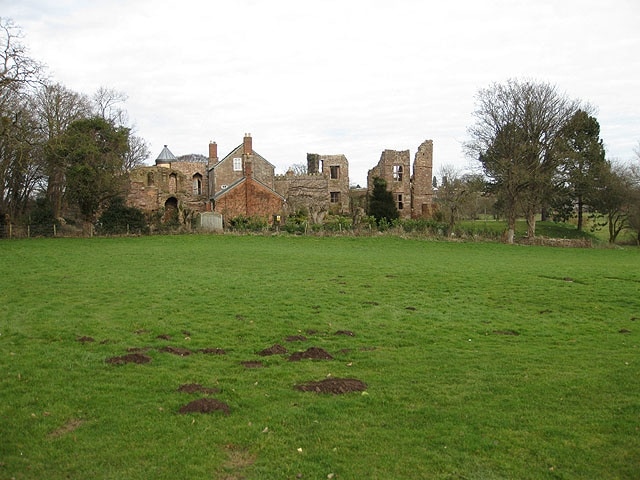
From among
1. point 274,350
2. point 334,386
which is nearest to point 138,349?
point 274,350

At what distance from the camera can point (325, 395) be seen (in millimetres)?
7961

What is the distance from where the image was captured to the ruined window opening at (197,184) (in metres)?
59.8

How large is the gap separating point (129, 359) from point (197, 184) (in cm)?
5264

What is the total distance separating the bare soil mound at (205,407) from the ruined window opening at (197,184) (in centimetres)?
5419

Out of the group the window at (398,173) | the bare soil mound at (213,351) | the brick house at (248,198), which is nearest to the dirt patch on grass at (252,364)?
the bare soil mound at (213,351)

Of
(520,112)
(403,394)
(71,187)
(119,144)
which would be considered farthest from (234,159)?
(403,394)

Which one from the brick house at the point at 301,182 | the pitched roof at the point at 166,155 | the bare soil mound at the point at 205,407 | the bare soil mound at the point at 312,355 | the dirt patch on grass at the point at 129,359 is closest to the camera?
the bare soil mound at the point at 205,407

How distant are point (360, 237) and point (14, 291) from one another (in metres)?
25.7

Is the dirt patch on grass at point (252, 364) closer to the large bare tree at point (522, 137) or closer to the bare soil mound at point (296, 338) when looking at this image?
the bare soil mound at point (296, 338)

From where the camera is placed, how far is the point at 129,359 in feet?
31.0

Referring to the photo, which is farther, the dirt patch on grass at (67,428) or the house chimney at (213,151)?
the house chimney at (213,151)

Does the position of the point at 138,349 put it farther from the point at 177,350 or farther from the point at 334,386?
the point at 334,386

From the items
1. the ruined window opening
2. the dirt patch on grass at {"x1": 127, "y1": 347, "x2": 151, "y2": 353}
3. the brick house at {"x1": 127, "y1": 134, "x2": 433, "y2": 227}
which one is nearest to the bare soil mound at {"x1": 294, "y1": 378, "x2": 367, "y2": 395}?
the dirt patch on grass at {"x1": 127, "y1": 347, "x2": 151, "y2": 353}

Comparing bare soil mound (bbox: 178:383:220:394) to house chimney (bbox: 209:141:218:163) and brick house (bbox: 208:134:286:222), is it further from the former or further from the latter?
house chimney (bbox: 209:141:218:163)
